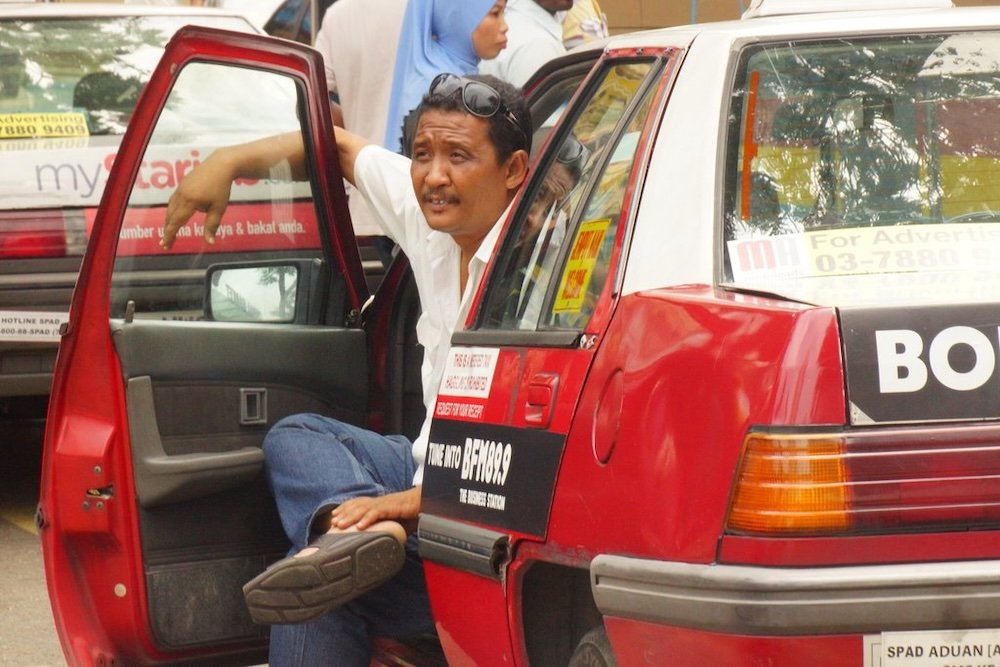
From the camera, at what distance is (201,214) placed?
3.95 metres

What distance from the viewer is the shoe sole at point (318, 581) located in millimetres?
3344

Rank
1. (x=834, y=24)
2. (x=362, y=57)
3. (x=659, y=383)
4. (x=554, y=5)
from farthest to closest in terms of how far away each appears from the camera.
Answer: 1. (x=554, y=5)
2. (x=362, y=57)
3. (x=834, y=24)
4. (x=659, y=383)

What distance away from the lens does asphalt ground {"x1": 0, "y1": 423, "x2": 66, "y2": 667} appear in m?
5.18

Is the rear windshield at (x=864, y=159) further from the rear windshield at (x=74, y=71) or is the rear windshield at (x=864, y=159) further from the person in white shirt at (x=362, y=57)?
the rear windshield at (x=74, y=71)

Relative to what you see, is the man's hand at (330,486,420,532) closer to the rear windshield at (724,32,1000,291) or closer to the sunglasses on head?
A: the sunglasses on head

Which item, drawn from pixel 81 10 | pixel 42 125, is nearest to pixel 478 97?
pixel 42 125

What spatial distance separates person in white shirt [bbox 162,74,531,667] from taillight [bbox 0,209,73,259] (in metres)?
2.38

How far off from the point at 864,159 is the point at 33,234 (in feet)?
13.5

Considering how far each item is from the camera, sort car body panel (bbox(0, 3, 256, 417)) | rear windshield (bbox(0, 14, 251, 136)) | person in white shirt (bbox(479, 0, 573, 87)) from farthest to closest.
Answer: rear windshield (bbox(0, 14, 251, 136)) → person in white shirt (bbox(479, 0, 573, 87)) → car body panel (bbox(0, 3, 256, 417))

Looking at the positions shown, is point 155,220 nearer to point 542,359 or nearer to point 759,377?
point 542,359

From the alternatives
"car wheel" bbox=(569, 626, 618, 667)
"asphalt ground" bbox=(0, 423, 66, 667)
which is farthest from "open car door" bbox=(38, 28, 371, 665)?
"asphalt ground" bbox=(0, 423, 66, 667)

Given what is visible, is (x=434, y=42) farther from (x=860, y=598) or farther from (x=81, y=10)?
(x=860, y=598)

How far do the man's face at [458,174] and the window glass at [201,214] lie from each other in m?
0.52

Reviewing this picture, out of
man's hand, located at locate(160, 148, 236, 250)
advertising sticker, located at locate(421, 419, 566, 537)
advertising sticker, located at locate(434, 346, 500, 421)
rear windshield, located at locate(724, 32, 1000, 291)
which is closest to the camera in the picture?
rear windshield, located at locate(724, 32, 1000, 291)
